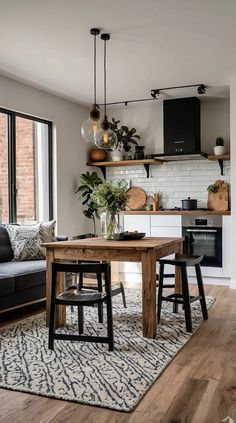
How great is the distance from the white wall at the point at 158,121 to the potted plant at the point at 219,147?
0.18m

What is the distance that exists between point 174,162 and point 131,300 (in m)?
2.64

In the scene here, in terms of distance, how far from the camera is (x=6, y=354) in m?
3.16

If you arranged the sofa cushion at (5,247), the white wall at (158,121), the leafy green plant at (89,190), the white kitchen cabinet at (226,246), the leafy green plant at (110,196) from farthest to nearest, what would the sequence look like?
the leafy green plant at (89,190) → the white wall at (158,121) → the white kitchen cabinet at (226,246) → the sofa cushion at (5,247) → the leafy green plant at (110,196)

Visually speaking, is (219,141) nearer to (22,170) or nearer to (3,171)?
(22,170)

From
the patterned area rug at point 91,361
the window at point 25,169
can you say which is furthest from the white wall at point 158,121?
the patterned area rug at point 91,361

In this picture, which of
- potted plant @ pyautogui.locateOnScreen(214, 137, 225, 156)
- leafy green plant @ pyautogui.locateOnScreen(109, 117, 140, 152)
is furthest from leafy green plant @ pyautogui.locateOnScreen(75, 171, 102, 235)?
potted plant @ pyautogui.locateOnScreen(214, 137, 225, 156)

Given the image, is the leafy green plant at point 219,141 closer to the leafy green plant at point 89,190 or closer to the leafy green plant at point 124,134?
the leafy green plant at point 124,134

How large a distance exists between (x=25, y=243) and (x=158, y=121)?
3.22 metres

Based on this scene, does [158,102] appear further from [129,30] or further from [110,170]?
[129,30]

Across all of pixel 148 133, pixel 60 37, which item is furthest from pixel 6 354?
pixel 148 133

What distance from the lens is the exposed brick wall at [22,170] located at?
5438 mm

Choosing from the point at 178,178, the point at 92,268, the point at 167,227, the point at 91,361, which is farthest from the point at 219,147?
the point at 91,361

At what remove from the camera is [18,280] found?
→ 13.3 feet

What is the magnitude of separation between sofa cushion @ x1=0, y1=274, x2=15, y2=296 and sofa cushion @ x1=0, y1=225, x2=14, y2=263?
765 mm
